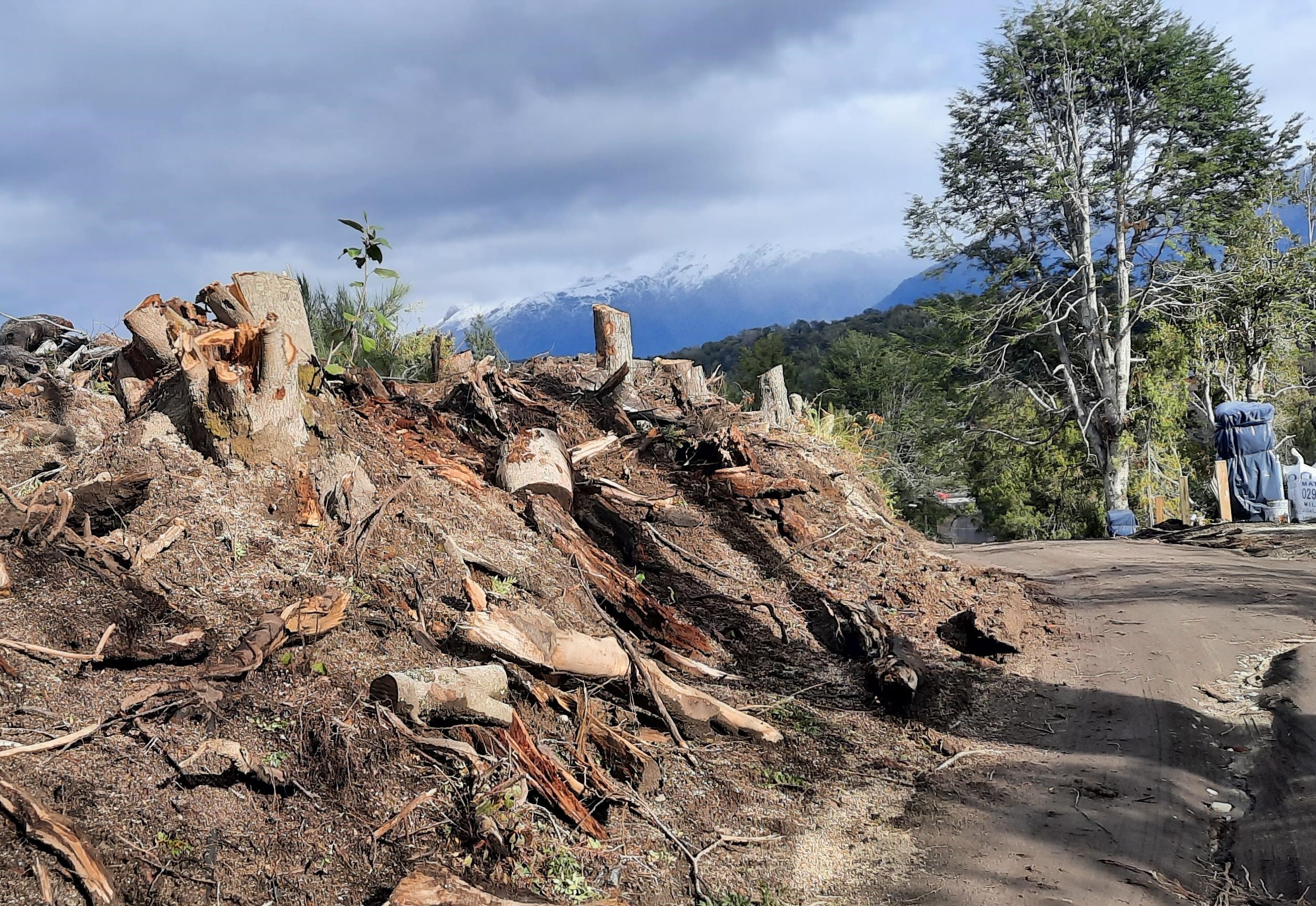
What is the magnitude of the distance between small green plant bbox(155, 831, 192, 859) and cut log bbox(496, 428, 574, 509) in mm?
3398

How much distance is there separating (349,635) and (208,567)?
2.62 ft

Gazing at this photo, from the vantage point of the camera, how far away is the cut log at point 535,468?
6031 mm

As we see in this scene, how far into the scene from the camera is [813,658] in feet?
18.4

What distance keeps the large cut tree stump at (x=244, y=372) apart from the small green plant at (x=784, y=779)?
3.10 meters

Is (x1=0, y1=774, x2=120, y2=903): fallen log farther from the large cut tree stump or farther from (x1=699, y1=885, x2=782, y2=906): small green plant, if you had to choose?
the large cut tree stump

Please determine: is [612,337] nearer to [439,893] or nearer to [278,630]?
[278,630]

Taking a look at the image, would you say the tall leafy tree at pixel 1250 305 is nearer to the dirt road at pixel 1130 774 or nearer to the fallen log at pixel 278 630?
the dirt road at pixel 1130 774

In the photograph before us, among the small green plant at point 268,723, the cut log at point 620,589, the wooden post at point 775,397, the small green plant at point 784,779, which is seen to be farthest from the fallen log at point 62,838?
the wooden post at point 775,397

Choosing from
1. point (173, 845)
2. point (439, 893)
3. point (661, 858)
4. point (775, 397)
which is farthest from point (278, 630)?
point (775, 397)

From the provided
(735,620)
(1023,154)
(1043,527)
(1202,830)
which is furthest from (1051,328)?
(1202,830)

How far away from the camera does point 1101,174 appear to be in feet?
72.9

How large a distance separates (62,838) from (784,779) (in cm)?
280

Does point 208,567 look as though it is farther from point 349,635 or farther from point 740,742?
point 740,742

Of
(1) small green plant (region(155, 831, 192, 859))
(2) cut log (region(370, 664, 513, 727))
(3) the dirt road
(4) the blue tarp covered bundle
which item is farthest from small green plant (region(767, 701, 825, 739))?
(4) the blue tarp covered bundle
